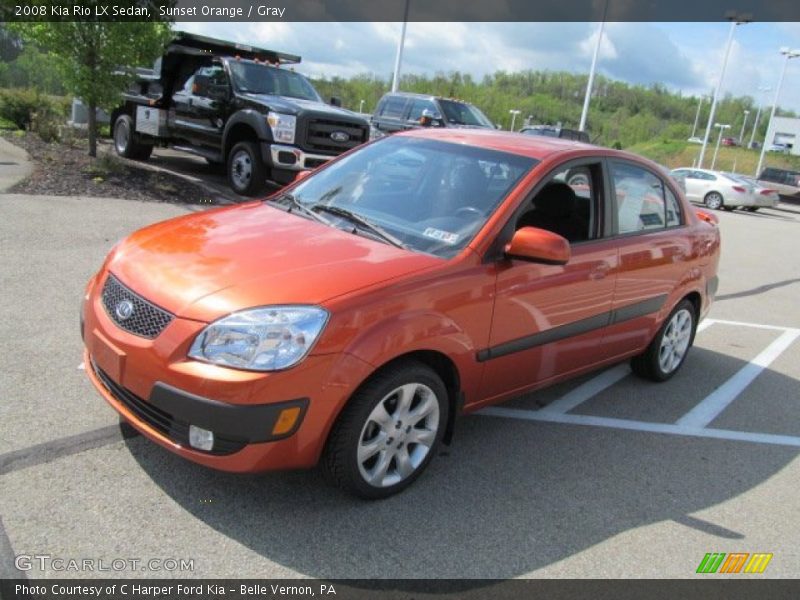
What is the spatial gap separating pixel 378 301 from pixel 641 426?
237 cm

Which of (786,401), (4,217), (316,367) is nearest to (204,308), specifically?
(316,367)

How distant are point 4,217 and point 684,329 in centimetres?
692

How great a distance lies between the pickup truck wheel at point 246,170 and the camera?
10.6 meters

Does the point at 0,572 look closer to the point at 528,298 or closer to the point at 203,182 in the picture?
the point at 528,298

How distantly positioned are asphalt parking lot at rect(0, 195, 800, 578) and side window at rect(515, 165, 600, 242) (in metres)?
1.21

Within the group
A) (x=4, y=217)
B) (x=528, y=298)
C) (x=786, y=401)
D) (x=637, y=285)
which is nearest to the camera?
(x=528, y=298)

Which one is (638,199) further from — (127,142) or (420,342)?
(127,142)

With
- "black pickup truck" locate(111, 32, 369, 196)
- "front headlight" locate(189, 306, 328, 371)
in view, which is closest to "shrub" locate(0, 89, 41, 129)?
"black pickup truck" locate(111, 32, 369, 196)

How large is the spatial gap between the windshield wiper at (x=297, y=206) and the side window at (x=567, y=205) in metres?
1.11

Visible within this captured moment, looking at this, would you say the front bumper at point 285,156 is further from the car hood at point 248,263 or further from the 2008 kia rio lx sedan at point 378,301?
the car hood at point 248,263

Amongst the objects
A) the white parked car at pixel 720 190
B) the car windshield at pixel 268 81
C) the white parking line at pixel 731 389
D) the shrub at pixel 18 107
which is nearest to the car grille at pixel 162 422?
the white parking line at pixel 731 389

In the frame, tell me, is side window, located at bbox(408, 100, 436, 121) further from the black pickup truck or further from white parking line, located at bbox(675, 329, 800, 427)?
white parking line, located at bbox(675, 329, 800, 427)

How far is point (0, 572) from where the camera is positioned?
247 cm

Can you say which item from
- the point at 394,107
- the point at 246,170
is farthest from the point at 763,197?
the point at 246,170
